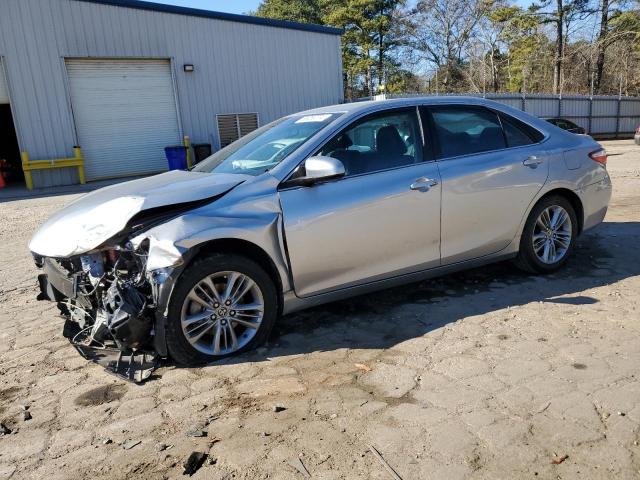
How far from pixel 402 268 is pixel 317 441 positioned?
6.09ft

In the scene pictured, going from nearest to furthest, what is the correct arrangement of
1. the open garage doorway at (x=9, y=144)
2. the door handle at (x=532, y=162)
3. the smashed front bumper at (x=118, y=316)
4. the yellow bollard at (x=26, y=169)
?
1. the smashed front bumper at (x=118, y=316)
2. the door handle at (x=532, y=162)
3. the yellow bollard at (x=26, y=169)
4. the open garage doorway at (x=9, y=144)

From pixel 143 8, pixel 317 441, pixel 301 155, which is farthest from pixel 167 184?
pixel 143 8

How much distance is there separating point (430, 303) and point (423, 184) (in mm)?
1011

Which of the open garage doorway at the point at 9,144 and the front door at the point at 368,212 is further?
the open garage doorway at the point at 9,144

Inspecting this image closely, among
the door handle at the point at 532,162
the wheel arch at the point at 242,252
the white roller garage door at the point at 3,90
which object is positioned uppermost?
the white roller garage door at the point at 3,90

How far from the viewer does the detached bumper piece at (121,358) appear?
132 inches

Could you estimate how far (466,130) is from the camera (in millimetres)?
4621

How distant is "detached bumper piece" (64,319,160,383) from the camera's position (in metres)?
3.37

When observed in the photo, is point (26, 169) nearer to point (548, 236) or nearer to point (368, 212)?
point (368, 212)

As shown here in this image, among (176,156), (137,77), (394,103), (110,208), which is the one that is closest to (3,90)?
(137,77)

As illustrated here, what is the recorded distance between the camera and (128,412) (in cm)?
299

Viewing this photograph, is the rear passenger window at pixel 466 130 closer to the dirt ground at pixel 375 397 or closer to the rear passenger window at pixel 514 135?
the rear passenger window at pixel 514 135

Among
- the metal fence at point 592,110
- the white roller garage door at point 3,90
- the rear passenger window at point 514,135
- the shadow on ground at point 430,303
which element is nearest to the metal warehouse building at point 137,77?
the white roller garage door at point 3,90

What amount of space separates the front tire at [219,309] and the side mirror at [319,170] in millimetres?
686
